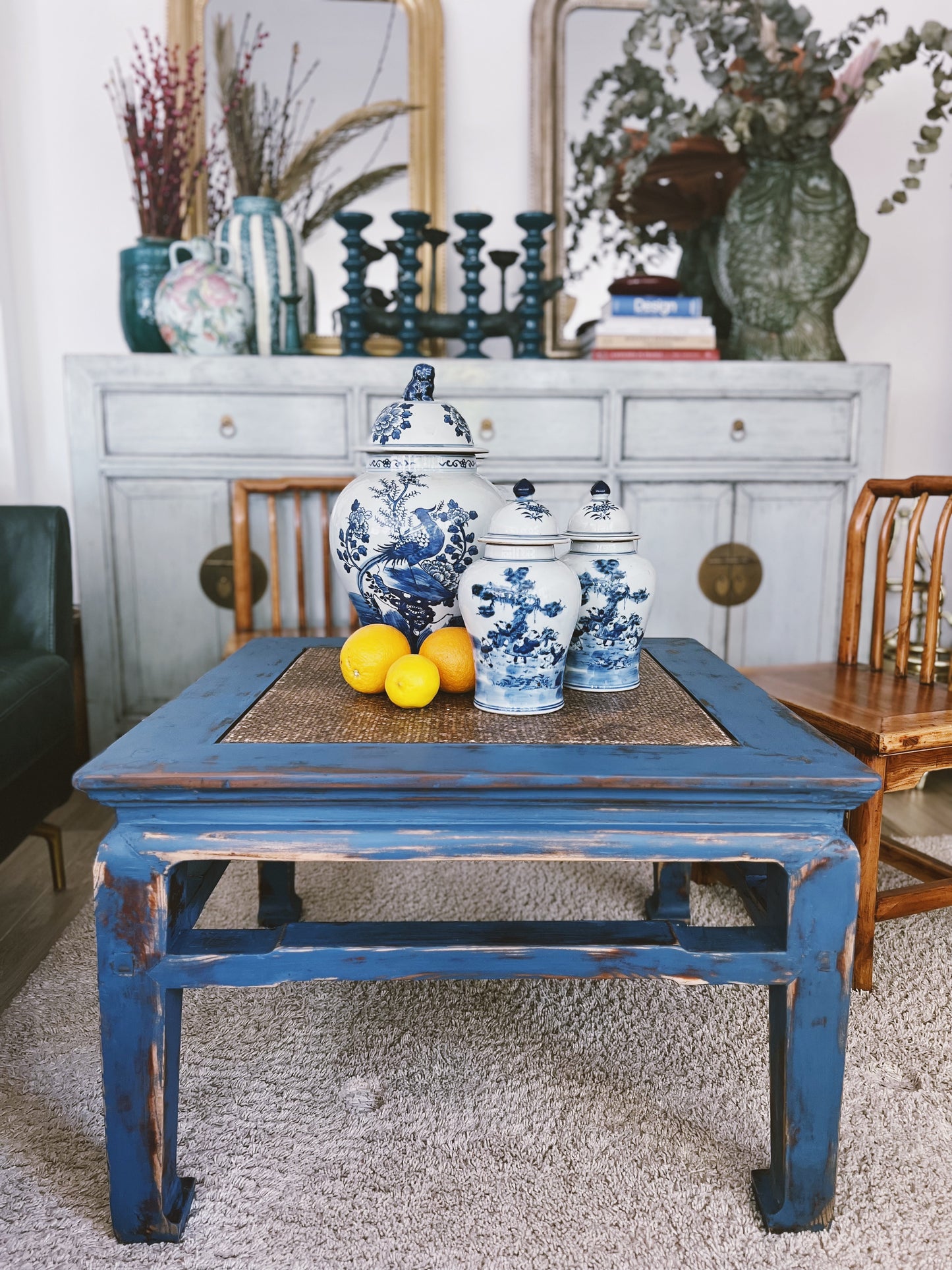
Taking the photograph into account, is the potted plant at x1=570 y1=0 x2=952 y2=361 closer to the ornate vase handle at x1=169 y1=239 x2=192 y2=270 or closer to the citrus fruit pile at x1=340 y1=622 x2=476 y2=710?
the ornate vase handle at x1=169 y1=239 x2=192 y2=270

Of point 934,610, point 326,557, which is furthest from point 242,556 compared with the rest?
point 934,610

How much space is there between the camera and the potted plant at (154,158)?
2488 millimetres

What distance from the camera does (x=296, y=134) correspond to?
2.72 metres

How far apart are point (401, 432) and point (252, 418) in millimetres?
1274

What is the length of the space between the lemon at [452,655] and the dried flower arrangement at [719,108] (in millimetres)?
1707

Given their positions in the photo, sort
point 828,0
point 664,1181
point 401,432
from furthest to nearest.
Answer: point 828,0
point 401,432
point 664,1181

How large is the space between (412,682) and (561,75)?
2381 millimetres

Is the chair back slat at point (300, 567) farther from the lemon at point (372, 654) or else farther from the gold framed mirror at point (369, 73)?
the lemon at point (372, 654)

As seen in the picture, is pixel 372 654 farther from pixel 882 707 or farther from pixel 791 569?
pixel 791 569

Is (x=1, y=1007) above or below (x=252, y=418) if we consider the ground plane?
below

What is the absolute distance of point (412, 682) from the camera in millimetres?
1147

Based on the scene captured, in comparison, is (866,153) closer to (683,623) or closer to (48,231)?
(683,623)

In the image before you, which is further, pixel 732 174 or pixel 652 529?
pixel 732 174

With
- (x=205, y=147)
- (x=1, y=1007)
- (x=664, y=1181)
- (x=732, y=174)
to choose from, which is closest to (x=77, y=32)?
(x=205, y=147)
